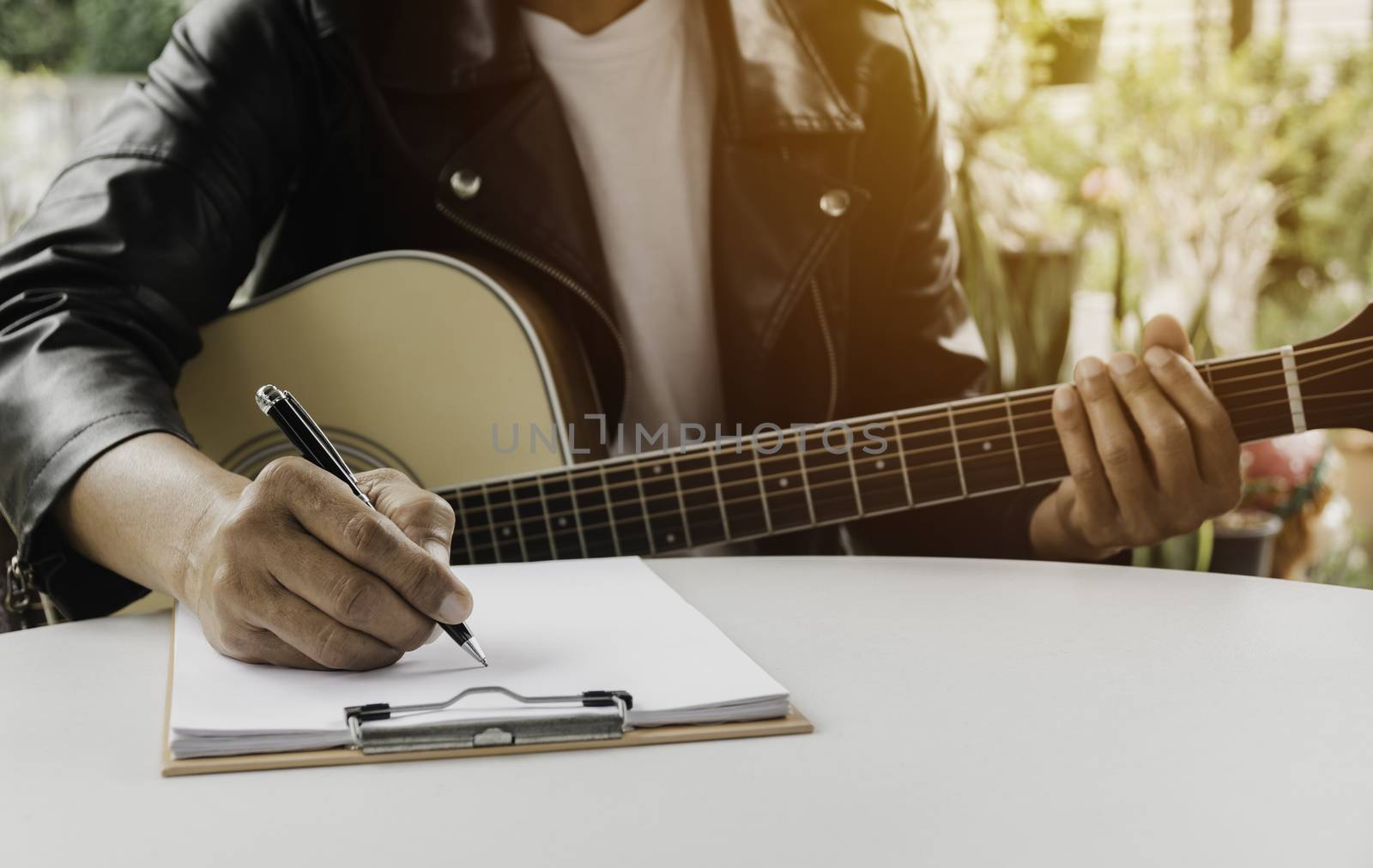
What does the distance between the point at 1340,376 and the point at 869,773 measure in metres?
0.67

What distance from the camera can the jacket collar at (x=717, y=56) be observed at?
1259 millimetres

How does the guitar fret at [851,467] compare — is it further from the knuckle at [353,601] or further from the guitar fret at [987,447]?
the knuckle at [353,601]

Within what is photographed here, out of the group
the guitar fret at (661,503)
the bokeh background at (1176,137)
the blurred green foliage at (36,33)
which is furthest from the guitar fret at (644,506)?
the blurred green foliage at (36,33)

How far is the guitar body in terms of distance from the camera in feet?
3.73

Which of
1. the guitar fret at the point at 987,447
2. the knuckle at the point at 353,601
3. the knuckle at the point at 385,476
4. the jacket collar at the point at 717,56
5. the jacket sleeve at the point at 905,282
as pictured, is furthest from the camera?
the jacket sleeve at the point at 905,282

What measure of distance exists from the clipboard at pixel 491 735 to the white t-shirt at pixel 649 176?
2.67 ft

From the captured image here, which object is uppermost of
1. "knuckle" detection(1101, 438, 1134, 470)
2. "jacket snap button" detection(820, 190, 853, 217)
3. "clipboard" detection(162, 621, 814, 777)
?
"jacket snap button" detection(820, 190, 853, 217)

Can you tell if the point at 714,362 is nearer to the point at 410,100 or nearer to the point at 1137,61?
the point at 410,100

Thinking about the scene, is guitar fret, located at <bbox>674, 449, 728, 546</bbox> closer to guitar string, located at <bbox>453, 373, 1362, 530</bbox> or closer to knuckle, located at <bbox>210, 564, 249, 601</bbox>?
guitar string, located at <bbox>453, 373, 1362, 530</bbox>

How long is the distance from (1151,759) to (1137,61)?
505cm

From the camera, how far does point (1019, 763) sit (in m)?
0.54

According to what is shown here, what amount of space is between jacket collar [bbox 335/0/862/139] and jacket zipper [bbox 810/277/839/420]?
19 centimetres

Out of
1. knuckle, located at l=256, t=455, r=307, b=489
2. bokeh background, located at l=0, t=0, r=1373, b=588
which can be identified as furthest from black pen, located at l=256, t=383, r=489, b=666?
bokeh background, located at l=0, t=0, r=1373, b=588

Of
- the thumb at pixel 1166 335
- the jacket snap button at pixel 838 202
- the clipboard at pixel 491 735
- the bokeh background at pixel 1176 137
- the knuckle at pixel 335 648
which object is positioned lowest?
the bokeh background at pixel 1176 137
